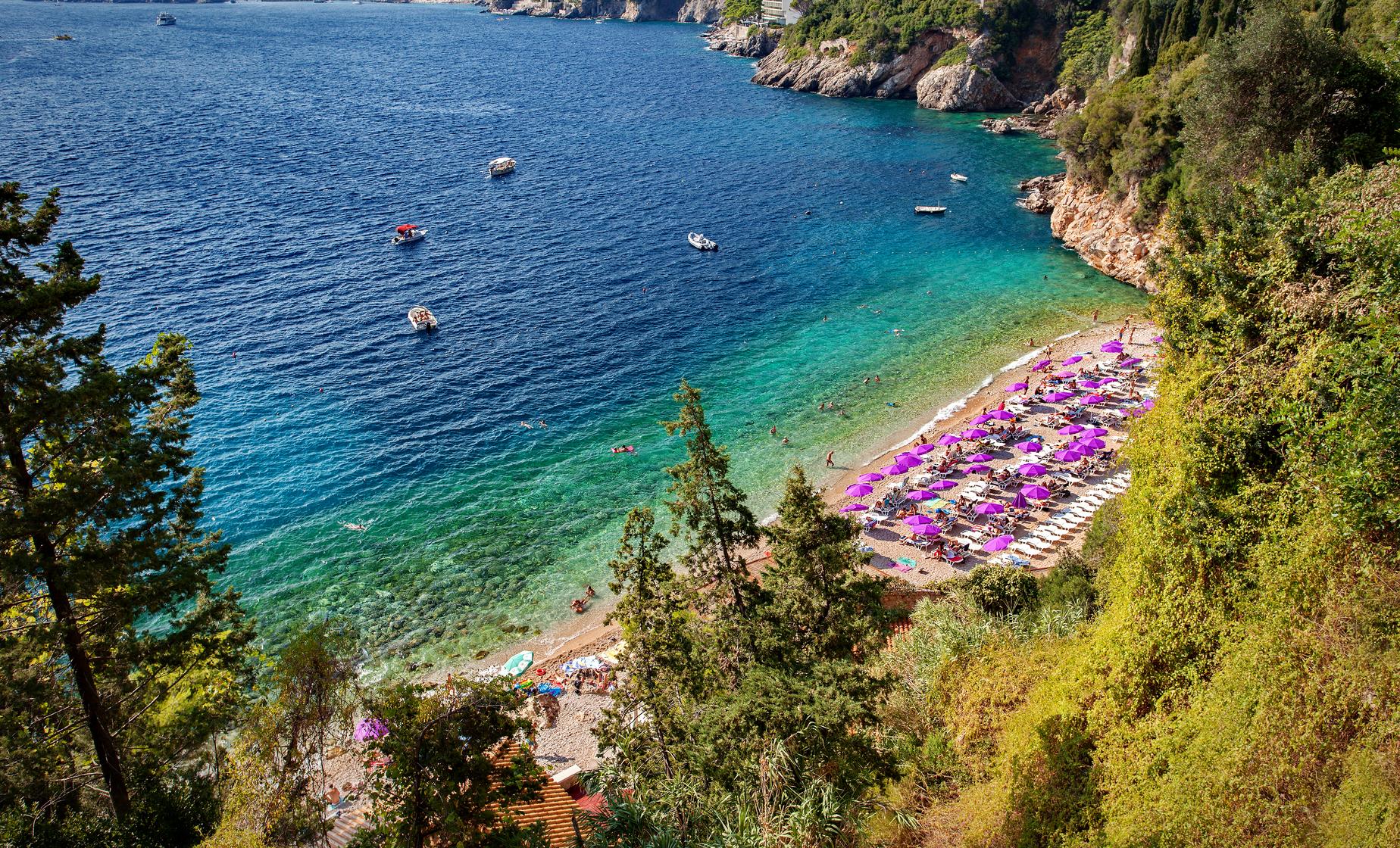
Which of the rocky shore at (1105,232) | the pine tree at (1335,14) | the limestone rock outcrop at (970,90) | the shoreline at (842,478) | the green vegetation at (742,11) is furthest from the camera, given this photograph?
the green vegetation at (742,11)

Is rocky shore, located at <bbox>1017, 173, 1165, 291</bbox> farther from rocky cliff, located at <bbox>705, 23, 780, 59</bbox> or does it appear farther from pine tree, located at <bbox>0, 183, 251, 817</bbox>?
rocky cliff, located at <bbox>705, 23, 780, 59</bbox>

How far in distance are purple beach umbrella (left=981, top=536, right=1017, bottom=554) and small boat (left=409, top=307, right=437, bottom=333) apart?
136 feet

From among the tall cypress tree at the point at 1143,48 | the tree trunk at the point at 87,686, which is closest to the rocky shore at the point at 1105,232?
the tall cypress tree at the point at 1143,48

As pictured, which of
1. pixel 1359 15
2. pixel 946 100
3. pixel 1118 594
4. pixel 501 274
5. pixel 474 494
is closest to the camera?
pixel 1118 594

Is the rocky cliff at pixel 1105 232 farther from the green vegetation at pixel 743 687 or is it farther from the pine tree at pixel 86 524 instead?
the pine tree at pixel 86 524

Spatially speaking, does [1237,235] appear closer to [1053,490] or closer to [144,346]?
[1053,490]

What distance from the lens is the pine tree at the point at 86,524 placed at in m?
13.8

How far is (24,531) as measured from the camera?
522 inches

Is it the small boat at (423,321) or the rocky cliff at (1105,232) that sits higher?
the rocky cliff at (1105,232)

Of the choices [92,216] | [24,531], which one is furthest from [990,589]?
[92,216]

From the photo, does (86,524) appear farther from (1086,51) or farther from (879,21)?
(879,21)

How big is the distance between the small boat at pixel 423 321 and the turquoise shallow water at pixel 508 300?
4.49ft

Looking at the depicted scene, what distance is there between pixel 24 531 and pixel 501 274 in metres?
55.1

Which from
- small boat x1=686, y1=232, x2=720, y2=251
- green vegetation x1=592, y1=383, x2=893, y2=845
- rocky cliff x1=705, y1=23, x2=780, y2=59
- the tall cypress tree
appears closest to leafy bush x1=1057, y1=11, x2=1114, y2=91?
the tall cypress tree
